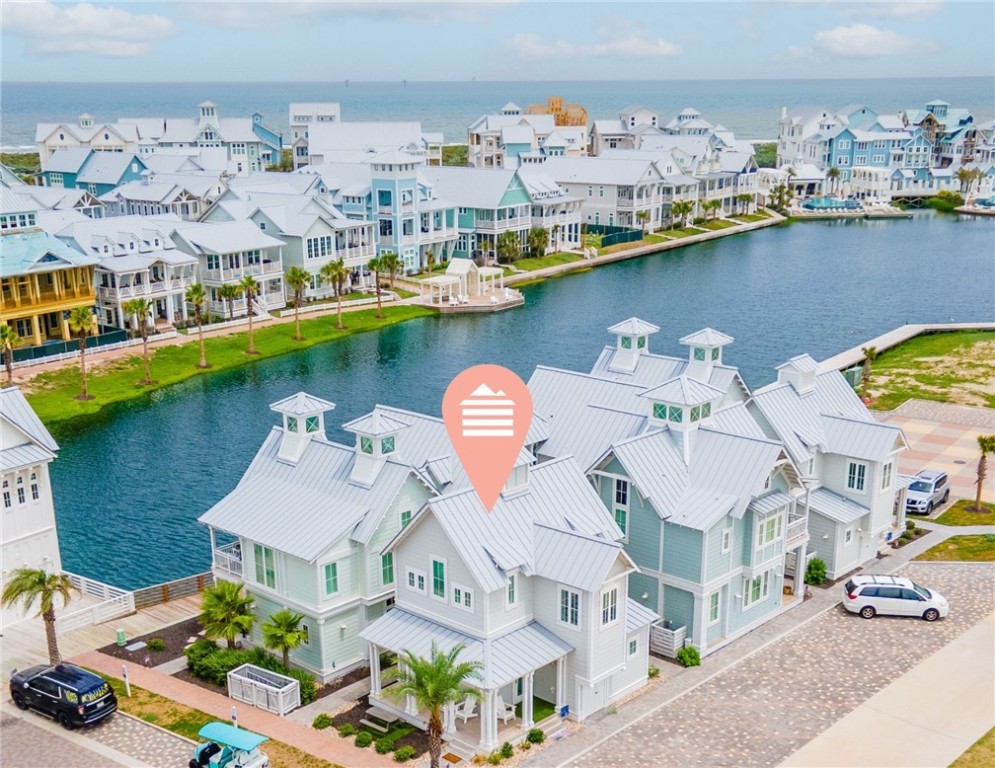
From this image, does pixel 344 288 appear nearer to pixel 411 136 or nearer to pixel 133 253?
pixel 133 253

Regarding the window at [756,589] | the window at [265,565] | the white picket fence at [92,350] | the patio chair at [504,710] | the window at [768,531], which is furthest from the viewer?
the white picket fence at [92,350]

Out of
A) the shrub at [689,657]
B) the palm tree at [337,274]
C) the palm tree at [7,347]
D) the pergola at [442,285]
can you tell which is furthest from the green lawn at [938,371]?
the palm tree at [7,347]

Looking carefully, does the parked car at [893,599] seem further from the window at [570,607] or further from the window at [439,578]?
the window at [439,578]

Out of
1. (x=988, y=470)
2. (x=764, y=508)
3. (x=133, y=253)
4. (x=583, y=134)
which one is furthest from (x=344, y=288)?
(x=583, y=134)

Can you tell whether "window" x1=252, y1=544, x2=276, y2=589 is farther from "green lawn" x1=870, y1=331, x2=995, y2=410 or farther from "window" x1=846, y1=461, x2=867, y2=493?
"green lawn" x1=870, y1=331, x2=995, y2=410

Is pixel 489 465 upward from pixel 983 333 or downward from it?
upward

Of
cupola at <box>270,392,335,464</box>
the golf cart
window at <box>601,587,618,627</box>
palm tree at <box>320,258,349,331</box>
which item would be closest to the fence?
cupola at <box>270,392,335,464</box>
